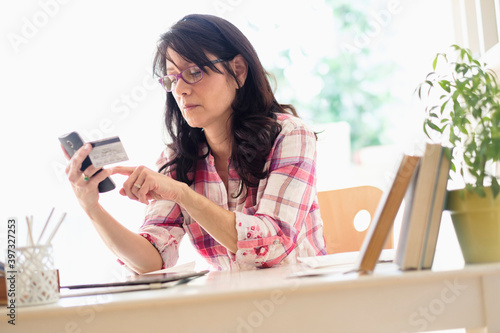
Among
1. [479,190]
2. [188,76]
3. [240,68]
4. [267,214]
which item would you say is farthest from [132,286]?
[240,68]

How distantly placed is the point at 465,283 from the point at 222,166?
0.92 meters

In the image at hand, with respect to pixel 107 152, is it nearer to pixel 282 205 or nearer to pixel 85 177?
pixel 85 177

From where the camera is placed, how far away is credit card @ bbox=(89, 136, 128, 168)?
0.95m

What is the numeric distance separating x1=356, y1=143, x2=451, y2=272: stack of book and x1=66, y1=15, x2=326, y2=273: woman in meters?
0.40

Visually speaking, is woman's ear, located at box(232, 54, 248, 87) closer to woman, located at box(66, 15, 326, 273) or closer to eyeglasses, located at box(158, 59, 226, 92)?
woman, located at box(66, 15, 326, 273)

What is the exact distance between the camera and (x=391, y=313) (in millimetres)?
739

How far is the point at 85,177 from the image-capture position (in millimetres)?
1122

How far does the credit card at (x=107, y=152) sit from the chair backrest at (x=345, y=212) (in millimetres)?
812

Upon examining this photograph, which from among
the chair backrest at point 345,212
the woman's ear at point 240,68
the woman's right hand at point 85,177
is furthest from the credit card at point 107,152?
the chair backrest at point 345,212

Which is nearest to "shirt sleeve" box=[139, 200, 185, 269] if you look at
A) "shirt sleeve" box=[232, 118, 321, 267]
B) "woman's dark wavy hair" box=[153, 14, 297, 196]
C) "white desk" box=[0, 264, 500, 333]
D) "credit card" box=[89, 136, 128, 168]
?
"woman's dark wavy hair" box=[153, 14, 297, 196]

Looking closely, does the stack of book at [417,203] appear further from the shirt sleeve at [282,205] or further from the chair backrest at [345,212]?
the chair backrest at [345,212]

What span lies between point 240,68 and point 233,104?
4.3 inches

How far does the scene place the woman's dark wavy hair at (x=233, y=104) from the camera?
1422 millimetres

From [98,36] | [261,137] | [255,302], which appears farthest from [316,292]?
[98,36]
